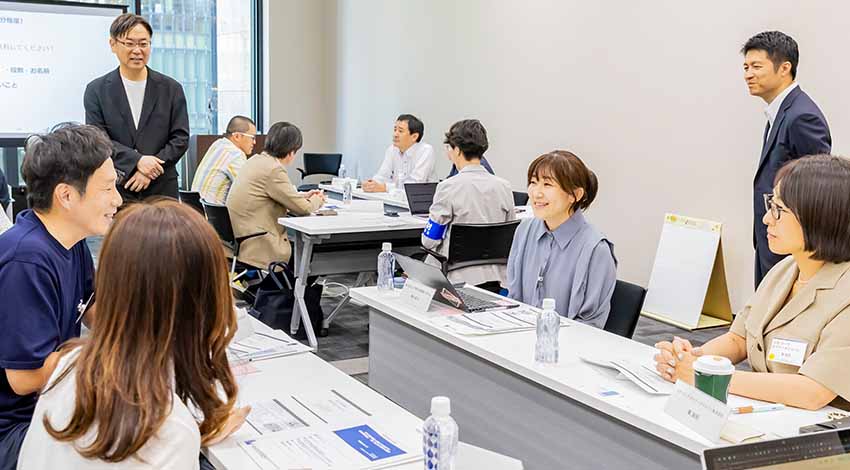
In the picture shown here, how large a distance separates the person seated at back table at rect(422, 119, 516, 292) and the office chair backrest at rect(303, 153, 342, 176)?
5.04 m

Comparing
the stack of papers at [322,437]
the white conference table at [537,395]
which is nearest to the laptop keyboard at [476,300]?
the white conference table at [537,395]

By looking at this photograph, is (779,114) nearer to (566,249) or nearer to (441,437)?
(566,249)

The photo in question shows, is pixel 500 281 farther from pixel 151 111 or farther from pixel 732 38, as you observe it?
pixel 732 38

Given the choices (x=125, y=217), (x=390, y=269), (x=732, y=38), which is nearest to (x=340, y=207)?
(x=390, y=269)

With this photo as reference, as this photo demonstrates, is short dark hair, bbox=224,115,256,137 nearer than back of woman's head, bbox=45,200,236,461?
No

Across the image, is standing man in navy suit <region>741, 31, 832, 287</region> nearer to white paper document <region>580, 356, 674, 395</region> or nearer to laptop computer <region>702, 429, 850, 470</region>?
white paper document <region>580, 356, 674, 395</region>

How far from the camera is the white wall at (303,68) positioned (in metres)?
9.73

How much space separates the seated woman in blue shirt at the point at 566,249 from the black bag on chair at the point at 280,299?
7.25 feet

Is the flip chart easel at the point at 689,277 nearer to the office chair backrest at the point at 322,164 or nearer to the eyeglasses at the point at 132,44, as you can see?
the eyeglasses at the point at 132,44

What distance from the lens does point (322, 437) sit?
1740mm

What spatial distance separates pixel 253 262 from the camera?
16.8ft

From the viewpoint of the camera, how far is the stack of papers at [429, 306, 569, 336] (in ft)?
8.37

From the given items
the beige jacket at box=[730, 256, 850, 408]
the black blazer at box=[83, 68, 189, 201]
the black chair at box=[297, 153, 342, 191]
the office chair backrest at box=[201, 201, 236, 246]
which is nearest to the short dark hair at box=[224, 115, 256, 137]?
the office chair backrest at box=[201, 201, 236, 246]

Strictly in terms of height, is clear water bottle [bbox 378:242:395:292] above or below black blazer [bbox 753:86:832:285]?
below
